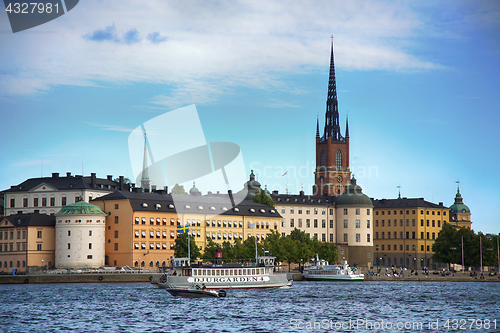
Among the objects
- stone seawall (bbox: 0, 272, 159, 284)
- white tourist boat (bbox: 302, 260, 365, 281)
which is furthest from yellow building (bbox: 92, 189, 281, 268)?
stone seawall (bbox: 0, 272, 159, 284)

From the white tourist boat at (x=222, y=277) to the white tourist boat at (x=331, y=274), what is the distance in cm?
3732

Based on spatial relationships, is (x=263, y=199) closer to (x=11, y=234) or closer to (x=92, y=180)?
(x=92, y=180)

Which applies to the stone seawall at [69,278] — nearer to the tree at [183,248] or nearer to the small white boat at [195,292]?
the tree at [183,248]

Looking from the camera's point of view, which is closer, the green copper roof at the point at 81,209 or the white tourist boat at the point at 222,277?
the white tourist boat at the point at 222,277

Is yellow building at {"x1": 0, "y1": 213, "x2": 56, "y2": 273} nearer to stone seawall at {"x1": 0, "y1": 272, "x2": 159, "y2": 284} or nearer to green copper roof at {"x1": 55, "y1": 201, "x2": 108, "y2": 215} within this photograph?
green copper roof at {"x1": 55, "y1": 201, "x2": 108, "y2": 215}

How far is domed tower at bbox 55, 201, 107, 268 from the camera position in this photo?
149 metres

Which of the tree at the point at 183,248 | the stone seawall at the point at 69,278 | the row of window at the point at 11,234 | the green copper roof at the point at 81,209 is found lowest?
the stone seawall at the point at 69,278

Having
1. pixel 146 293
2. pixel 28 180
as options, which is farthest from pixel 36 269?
pixel 146 293

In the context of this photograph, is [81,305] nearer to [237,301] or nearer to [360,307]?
[237,301]

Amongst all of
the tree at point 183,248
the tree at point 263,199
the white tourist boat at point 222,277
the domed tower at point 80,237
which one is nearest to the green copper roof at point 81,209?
the domed tower at point 80,237

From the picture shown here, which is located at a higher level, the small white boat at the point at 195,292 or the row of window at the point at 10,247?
the row of window at the point at 10,247

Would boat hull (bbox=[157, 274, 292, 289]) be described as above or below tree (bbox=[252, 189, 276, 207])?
below

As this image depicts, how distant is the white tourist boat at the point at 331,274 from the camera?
491 feet

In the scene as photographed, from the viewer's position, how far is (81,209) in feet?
497
